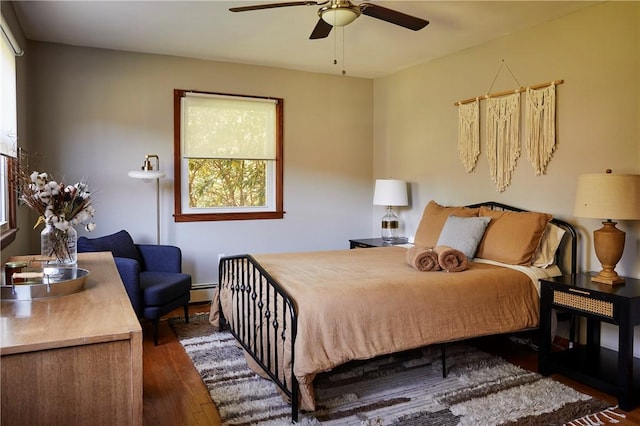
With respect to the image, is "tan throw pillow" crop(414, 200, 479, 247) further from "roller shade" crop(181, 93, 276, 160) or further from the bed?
"roller shade" crop(181, 93, 276, 160)

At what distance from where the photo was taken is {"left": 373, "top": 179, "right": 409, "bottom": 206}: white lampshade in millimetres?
4949

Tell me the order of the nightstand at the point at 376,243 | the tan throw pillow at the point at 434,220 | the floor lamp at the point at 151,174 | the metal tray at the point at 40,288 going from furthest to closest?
the nightstand at the point at 376,243, the floor lamp at the point at 151,174, the tan throw pillow at the point at 434,220, the metal tray at the point at 40,288

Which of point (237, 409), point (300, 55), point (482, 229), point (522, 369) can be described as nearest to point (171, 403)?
point (237, 409)

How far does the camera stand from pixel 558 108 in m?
3.60

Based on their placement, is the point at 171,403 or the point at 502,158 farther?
the point at 502,158

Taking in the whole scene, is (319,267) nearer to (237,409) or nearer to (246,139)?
(237,409)

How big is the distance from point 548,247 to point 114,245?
3.47m

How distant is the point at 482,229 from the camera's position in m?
3.65

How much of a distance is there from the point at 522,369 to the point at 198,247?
323 centimetres

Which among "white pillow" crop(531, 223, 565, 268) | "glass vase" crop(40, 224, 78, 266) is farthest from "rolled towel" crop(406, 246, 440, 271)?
"glass vase" crop(40, 224, 78, 266)

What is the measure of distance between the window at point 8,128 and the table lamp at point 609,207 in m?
3.61

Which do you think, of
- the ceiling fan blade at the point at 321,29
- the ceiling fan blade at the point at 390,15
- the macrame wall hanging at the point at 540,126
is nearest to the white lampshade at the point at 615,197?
the macrame wall hanging at the point at 540,126

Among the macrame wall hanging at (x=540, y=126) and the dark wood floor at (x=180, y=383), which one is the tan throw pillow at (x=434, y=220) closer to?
the macrame wall hanging at (x=540, y=126)

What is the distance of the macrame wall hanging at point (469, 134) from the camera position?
4281 mm
